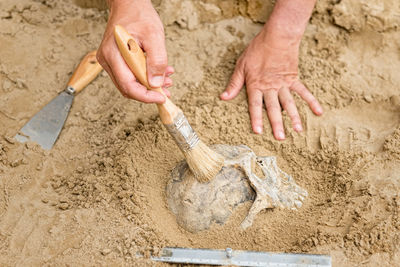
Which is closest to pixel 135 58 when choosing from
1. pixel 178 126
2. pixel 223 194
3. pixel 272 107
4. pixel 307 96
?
pixel 178 126

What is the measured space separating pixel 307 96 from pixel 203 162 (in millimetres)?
1172

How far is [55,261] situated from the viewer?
220cm

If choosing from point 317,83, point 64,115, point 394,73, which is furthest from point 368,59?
point 64,115

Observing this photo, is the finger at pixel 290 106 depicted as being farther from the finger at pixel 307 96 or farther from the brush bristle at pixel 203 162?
the brush bristle at pixel 203 162

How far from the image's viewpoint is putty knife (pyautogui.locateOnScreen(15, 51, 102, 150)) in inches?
115

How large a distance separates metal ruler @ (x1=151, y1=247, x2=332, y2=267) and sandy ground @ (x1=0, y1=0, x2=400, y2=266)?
0.32ft

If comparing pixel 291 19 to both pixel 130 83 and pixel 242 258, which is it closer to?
pixel 130 83

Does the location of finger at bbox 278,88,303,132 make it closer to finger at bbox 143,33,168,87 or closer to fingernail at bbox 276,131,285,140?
fingernail at bbox 276,131,285,140

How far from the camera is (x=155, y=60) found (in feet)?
6.66

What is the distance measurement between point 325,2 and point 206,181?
194 centimetres

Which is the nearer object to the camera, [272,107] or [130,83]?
[130,83]

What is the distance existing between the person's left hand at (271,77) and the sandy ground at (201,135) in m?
0.09

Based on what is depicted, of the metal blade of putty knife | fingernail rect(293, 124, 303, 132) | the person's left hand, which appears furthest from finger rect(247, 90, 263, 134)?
the metal blade of putty knife

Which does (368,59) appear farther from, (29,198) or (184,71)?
(29,198)
